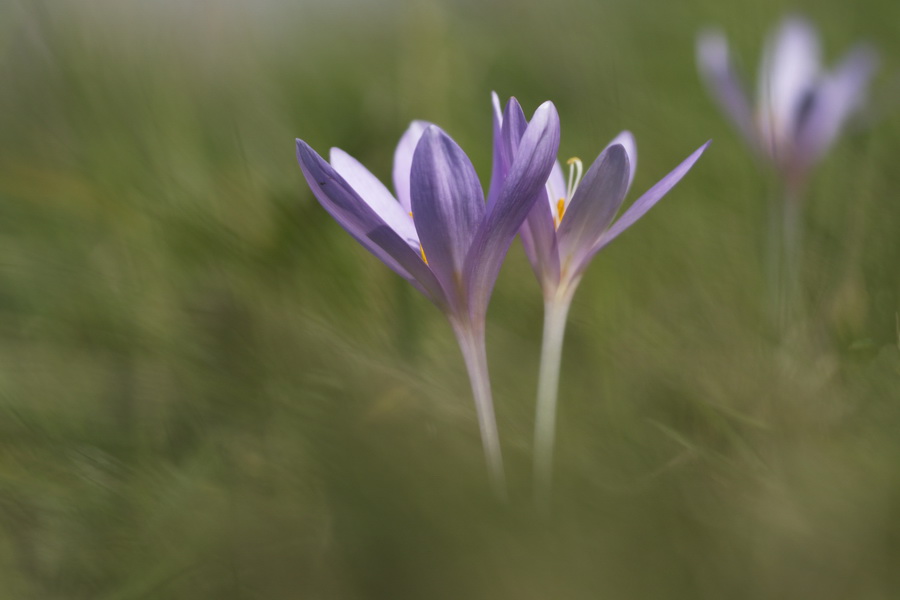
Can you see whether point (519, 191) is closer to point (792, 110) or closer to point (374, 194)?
point (374, 194)

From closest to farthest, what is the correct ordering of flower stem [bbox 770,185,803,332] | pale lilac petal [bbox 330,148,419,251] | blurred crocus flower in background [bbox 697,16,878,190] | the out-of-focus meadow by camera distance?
1. the out-of-focus meadow
2. pale lilac petal [bbox 330,148,419,251]
3. flower stem [bbox 770,185,803,332]
4. blurred crocus flower in background [bbox 697,16,878,190]

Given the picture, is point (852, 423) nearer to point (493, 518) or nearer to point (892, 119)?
point (493, 518)

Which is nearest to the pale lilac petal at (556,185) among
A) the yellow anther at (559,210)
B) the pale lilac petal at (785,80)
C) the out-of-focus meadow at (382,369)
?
the yellow anther at (559,210)

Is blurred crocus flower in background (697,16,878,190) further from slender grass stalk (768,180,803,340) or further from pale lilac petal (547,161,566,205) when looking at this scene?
pale lilac petal (547,161,566,205)

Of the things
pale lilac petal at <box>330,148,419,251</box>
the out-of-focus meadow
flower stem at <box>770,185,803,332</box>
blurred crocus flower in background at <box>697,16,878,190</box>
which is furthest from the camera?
blurred crocus flower in background at <box>697,16,878,190</box>

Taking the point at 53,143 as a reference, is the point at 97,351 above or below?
below

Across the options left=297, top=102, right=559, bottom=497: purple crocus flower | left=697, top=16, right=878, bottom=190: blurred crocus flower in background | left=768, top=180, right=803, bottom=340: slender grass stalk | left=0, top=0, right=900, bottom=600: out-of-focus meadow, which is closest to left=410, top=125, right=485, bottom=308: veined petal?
left=297, top=102, right=559, bottom=497: purple crocus flower

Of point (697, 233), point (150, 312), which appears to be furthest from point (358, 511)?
point (697, 233)
